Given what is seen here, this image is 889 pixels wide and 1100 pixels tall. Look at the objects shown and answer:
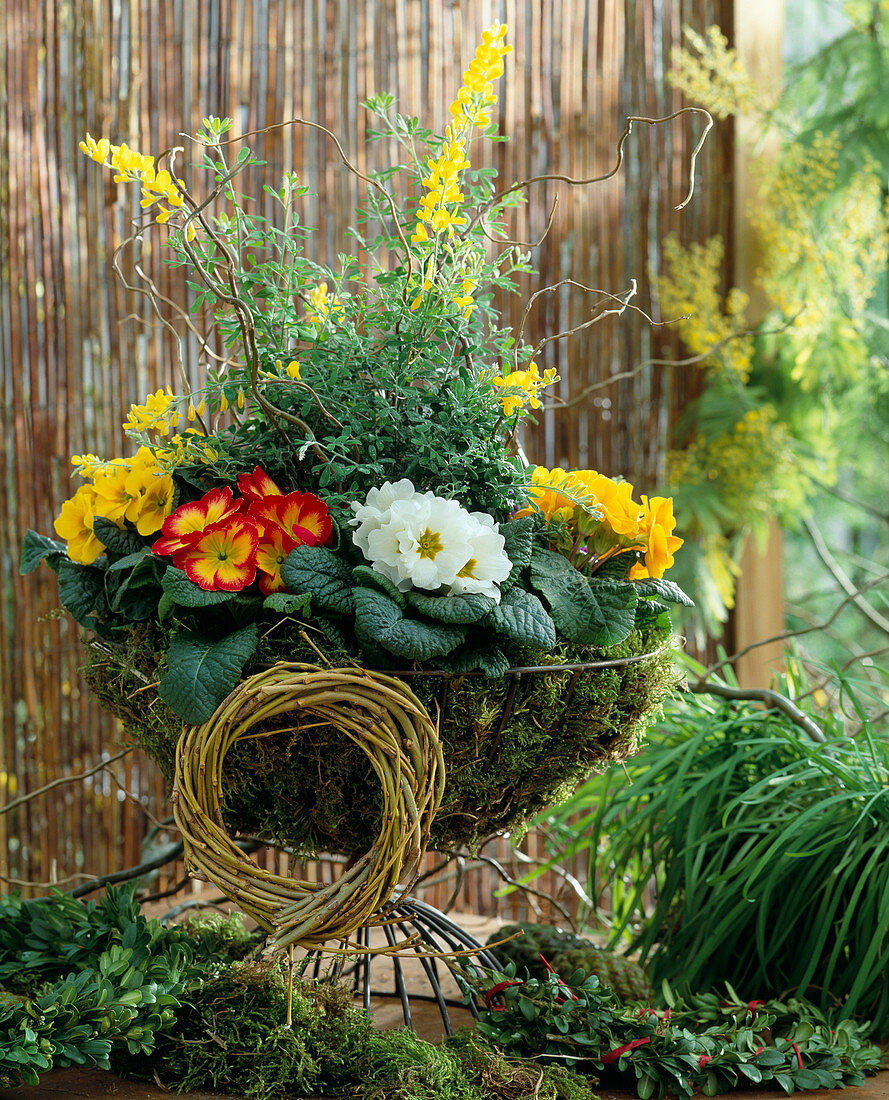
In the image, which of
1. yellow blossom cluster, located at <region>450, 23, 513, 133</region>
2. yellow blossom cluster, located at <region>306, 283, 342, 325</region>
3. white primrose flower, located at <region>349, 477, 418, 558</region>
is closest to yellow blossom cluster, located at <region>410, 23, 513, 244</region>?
yellow blossom cluster, located at <region>450, 23, 513, 133</region>

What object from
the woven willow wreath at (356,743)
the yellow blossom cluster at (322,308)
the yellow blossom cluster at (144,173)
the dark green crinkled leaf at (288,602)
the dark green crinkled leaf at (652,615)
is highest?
the yellow blossom cluster at (144,173)

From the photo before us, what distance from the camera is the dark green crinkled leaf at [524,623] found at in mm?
761

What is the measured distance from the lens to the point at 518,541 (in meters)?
0.83

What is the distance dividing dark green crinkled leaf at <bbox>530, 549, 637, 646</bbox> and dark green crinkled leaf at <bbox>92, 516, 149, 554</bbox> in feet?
1.17

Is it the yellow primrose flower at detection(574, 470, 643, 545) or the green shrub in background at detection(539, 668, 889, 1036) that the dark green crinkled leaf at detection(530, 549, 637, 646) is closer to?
the yellow primrose flower at detection(574, 470, 643, 545)

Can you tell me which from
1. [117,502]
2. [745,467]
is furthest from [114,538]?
[745,467]

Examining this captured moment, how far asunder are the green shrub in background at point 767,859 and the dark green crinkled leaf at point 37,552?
2.64 feet

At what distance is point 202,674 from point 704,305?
146 cm

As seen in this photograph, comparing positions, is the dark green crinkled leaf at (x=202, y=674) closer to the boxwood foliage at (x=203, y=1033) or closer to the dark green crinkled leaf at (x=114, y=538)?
the dark green crinkled leaf at (x=114, y=538)

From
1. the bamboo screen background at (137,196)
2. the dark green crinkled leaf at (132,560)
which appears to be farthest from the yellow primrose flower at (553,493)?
the bamboo screen background at (137,196)

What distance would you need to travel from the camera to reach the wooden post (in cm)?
200

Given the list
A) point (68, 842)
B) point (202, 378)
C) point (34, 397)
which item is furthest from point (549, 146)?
point (68, 842)

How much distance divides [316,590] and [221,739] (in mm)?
133

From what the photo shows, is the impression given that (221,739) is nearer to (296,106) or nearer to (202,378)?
(202,378)
